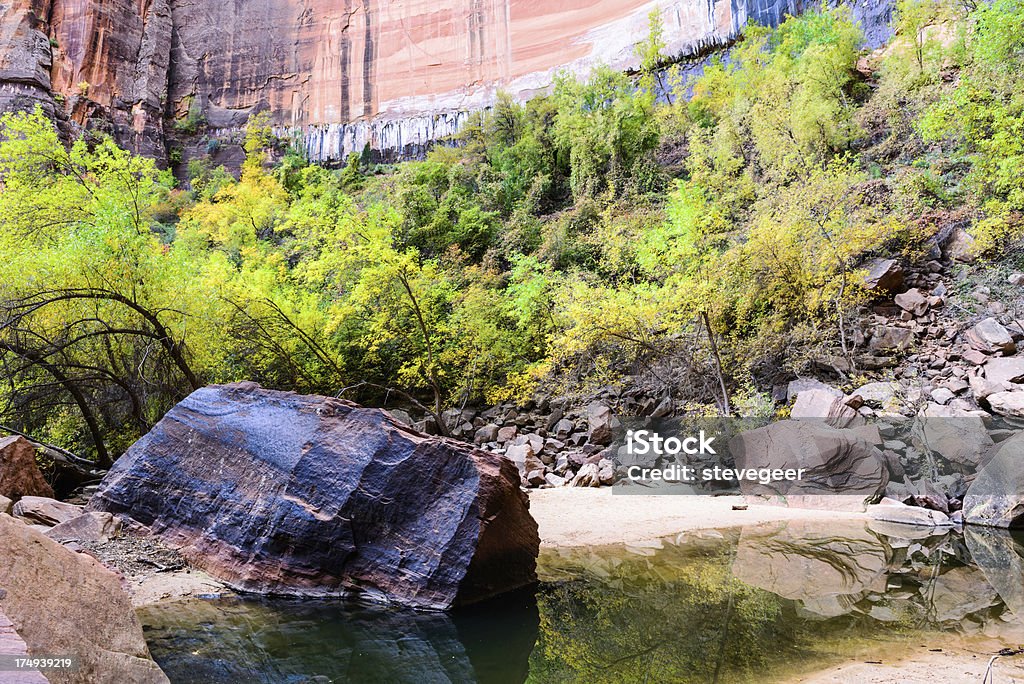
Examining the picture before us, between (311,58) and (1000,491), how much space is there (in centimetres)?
4400

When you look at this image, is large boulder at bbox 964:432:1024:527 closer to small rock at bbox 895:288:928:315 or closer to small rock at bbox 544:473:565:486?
small rock at bbox 895:288:928:315

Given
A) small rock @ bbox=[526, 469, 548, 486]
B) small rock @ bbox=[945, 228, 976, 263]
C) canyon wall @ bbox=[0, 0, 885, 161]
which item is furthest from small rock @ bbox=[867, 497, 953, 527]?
canyon wall @ bbox=[0, 0, 885, 161]

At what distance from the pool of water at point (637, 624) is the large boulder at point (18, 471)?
11.8ft

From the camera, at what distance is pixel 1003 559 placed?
6664 millimetres

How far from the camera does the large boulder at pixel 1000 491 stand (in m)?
7.93

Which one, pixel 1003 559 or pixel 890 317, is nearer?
pixel 1003 559

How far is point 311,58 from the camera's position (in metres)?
39.7

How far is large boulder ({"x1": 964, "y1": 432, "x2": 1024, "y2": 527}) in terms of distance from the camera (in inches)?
312

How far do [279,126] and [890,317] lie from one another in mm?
38390

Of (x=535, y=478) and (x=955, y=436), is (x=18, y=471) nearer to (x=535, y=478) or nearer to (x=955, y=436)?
(x=535, y=478)

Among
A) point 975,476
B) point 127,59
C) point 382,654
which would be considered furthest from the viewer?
point 127,59

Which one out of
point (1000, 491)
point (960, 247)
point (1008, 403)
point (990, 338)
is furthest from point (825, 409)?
point (960, 247)

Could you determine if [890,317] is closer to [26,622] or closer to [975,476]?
[975,476]

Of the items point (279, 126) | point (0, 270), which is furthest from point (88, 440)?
point (279, 126)
